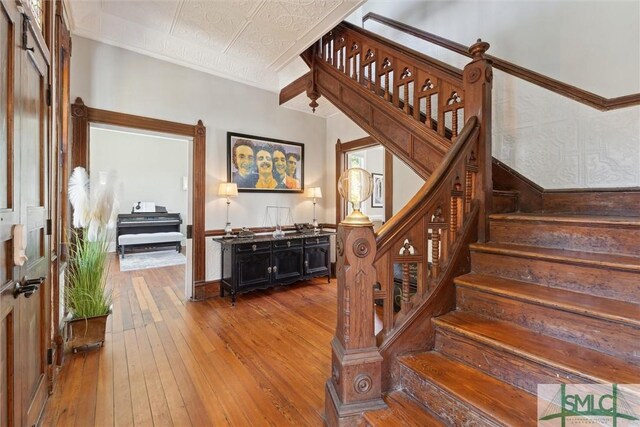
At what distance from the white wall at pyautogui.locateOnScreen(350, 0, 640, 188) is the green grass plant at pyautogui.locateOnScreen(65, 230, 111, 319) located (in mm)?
3813

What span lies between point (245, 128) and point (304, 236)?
1.89 m

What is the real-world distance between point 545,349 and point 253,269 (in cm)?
325

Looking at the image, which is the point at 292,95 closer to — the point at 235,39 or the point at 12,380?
the point at 235,39

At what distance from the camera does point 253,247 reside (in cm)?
382

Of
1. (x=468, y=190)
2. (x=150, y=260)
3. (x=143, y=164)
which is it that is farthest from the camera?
(x=143, y=164)

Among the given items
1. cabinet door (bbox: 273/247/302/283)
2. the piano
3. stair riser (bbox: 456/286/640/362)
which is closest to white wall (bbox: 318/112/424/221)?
cabinet door (bbox: 273/247/302/283)

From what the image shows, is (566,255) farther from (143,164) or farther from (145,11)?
(143,164)

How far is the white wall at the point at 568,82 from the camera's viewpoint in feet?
6.75

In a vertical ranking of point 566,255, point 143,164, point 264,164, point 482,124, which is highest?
point 143,164

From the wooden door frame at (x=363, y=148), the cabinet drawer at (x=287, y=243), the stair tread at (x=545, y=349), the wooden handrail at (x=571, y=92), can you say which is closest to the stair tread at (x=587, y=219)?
the stair tread at (x=545, y=349)

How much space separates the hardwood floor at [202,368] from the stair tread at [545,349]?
1.05 m

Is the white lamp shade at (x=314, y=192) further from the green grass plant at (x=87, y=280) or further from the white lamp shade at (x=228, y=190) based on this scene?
the green grass plant at (x=87, y=280)

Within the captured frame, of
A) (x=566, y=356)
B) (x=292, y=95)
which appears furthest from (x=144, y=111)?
(x=566, y=356)

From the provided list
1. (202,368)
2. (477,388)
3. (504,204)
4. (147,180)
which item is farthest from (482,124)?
(147,180)
